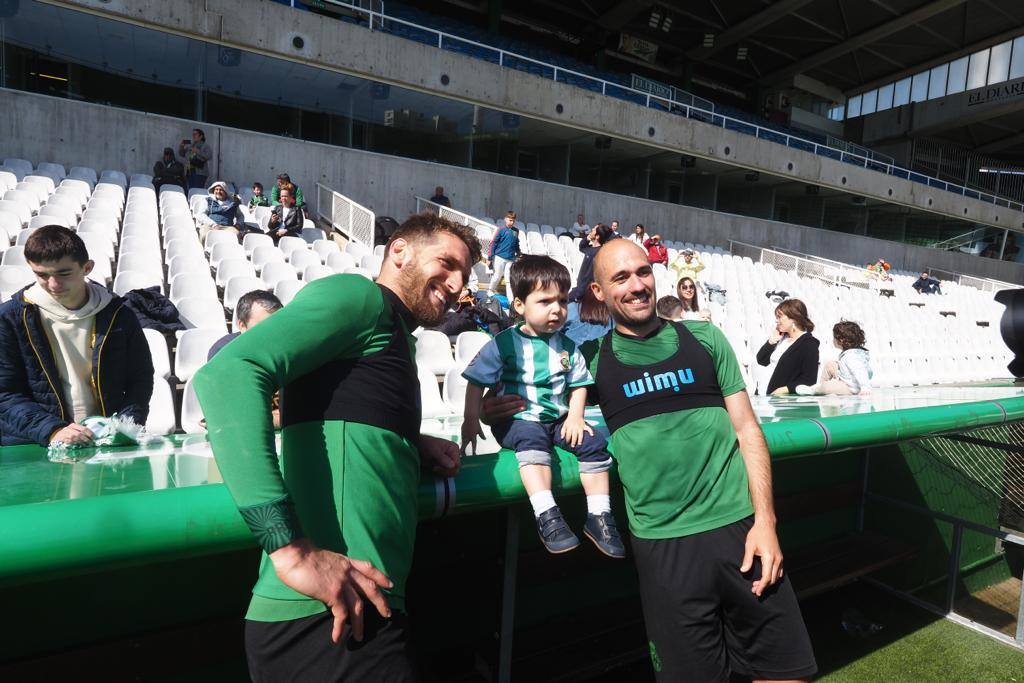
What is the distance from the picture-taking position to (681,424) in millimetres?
1812

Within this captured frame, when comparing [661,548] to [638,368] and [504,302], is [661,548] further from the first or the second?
[504,302]

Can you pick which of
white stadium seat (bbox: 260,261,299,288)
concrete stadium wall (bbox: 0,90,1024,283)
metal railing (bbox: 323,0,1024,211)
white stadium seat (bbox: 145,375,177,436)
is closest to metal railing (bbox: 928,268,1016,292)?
metal railing (bbox: 323,0,1024,211)

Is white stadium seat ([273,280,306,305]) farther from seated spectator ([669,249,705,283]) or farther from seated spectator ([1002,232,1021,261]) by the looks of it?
seated spectator ([1002,232,1021,261])

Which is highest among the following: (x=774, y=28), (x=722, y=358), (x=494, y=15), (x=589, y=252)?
(x=774, y=28)

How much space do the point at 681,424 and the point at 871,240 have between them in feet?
95.3

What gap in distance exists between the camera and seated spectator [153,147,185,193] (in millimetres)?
12469

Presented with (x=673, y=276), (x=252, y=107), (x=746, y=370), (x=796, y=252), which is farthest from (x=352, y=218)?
(x=796, y=252)

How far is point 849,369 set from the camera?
4.42m

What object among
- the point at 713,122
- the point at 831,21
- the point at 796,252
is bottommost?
the point at 796,252

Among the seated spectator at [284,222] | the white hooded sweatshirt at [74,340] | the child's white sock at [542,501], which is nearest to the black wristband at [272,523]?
the child's white sock at [542,501]

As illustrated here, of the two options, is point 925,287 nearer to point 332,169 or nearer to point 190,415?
point 332,169

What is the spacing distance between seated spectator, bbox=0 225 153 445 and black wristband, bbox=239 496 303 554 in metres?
1.43

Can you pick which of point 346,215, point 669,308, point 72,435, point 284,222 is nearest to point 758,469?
point 72,435

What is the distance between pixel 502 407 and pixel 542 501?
0.44m
